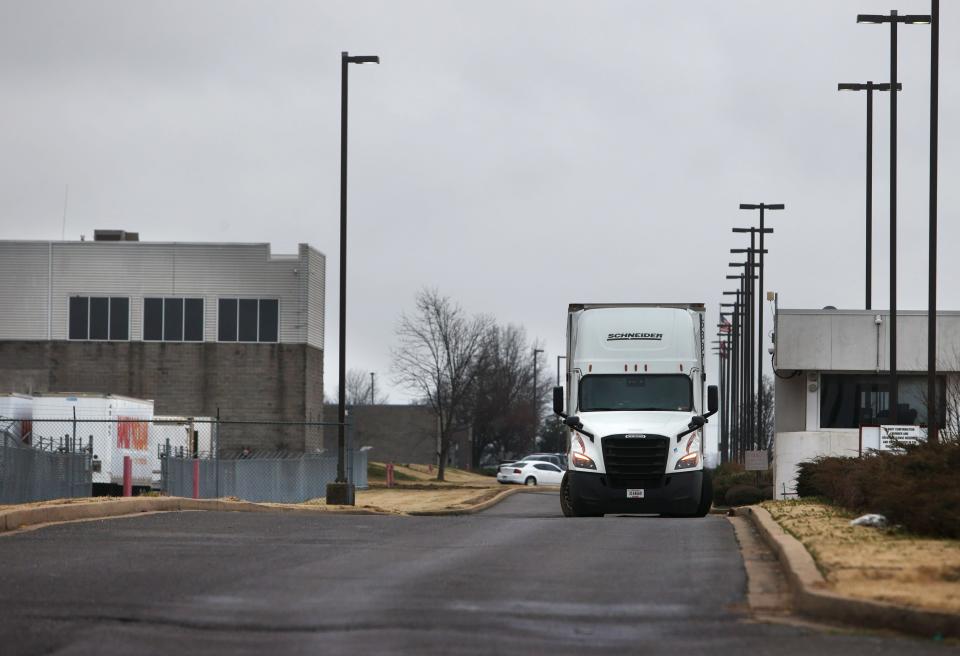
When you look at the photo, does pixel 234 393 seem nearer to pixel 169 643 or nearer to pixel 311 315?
pixel 311 315

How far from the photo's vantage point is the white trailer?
4253 centimetres

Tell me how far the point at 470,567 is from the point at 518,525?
6345 mm

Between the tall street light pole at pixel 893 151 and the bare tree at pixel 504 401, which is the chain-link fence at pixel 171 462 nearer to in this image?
the tall street light pole at pixel 893 151

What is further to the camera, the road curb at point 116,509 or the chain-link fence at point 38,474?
the chain-link fence at point 38,474

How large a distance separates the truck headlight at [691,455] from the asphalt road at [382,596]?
8585mm

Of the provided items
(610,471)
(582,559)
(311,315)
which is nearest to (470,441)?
(311,315)

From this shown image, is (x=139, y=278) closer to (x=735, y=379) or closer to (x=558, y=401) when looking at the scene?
(x=735, y=379)

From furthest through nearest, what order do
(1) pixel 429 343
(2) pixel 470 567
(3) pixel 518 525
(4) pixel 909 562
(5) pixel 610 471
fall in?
(1) pixel 429 343 → (5) pixel 610 471 → (3) pixel 518 525 → (2) pixel 470 567 → (4) pixel 909 562

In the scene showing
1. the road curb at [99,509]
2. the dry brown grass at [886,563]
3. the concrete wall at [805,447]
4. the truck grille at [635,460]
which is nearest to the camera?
the dry brown grass at [886,563]

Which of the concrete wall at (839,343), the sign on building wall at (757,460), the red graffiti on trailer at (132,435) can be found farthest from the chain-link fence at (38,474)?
the sign on building wall at (757,460)

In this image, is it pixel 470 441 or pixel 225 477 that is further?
pixel 470 441

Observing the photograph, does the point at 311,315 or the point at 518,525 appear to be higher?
the point at 311,315

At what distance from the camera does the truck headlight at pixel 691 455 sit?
26.5m

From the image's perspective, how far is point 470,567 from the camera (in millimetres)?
13695
